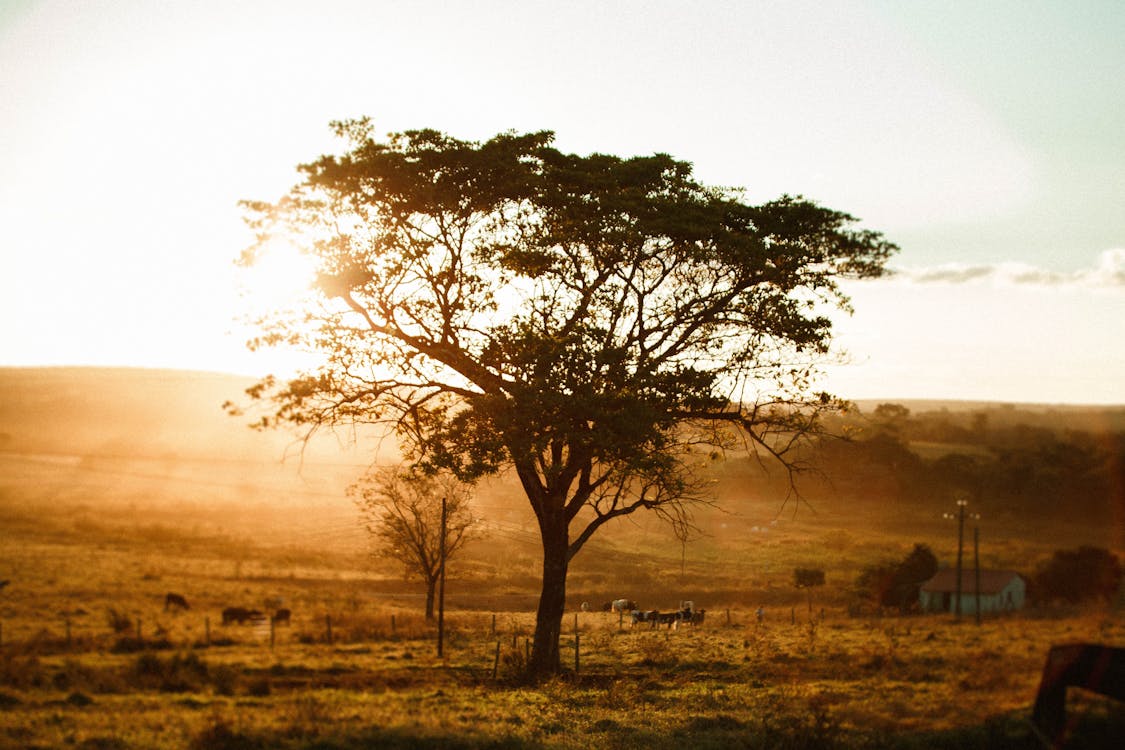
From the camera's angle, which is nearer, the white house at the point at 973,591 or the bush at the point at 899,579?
the bush at the point at 899,579

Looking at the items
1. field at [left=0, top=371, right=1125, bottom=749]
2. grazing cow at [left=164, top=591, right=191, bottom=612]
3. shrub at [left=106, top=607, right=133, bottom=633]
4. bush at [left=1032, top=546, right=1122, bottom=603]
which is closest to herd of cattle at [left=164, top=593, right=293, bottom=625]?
grazing cow at [left=164, top=591, right=191, bottom=612]

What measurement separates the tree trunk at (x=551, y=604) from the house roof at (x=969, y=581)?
4872 centimetres

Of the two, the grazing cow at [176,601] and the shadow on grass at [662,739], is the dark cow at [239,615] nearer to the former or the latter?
the grazing cow at [176,601]

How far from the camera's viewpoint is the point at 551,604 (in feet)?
78.7

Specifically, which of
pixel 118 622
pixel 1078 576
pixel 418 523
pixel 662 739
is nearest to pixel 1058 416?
pixel 1078 576

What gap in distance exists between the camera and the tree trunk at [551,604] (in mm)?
23875

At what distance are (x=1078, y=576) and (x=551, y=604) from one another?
48.1 m

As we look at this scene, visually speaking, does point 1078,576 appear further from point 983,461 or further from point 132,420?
point 132,420

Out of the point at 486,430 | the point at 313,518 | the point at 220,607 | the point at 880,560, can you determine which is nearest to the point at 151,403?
the point at 313,518

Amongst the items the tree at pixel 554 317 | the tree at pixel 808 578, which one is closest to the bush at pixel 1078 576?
the tree at pixel 808 578

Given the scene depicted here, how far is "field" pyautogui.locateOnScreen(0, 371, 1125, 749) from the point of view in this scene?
1545 cm

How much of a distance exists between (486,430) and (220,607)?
2180 cm

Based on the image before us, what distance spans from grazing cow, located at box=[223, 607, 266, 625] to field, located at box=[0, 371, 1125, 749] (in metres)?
0.88

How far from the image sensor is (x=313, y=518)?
62875 millimetres
